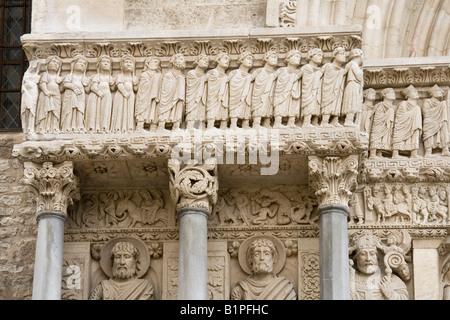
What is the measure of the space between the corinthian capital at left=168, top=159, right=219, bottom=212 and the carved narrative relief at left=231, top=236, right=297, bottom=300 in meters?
0.60

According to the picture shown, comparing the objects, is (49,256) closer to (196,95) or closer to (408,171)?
(196,95)

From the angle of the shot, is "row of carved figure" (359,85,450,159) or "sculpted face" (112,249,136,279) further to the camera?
"row of carved figure" (359,85,450,159)

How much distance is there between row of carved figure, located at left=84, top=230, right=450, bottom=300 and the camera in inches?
599

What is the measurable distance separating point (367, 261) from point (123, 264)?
7.50ft

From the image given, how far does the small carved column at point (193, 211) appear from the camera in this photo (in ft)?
48.5

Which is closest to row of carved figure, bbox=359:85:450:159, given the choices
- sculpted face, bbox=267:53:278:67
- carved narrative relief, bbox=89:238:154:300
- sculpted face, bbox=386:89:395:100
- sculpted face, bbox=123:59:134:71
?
sculpted face, bbox=386:89:395:100

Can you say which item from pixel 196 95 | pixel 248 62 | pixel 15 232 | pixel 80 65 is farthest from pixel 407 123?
pixel 15 232

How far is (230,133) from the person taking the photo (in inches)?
595

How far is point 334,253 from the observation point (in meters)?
14.7

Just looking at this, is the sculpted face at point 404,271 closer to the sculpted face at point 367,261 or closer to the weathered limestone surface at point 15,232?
the sculpted face at point 367,261

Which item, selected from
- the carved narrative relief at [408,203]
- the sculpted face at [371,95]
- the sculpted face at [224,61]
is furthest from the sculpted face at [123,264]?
the sculpted face at [371,95]

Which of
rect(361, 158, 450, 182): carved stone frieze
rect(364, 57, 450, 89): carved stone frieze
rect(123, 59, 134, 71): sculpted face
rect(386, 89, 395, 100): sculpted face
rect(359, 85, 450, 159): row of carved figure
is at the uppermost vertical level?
rect(364, 57, 450, 89): carved stone frieze

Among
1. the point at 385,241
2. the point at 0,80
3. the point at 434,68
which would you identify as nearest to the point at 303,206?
the point at 385,241

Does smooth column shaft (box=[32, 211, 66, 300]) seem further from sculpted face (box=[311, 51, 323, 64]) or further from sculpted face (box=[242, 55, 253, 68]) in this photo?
sculpted face (box=[311, 51, 323, 64])
